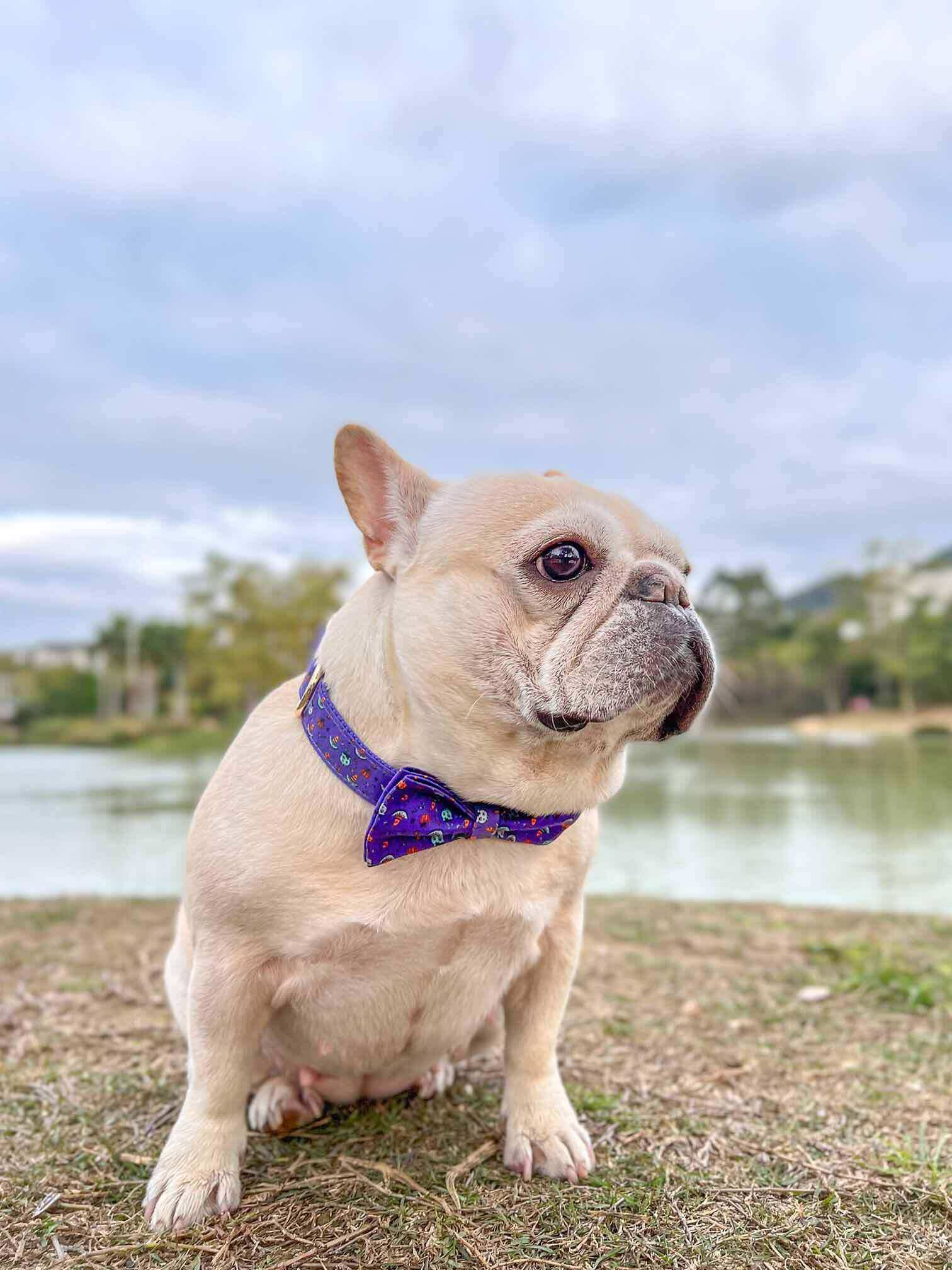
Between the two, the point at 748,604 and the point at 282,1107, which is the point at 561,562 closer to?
the point at 282,1107

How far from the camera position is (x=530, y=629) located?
1956 millimetres

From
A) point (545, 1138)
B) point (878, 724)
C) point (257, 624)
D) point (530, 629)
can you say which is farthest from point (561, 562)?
point (878, 724)

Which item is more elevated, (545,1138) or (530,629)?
(530,629)

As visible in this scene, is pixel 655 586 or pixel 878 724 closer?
pixel 655 586

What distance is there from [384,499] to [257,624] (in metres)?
28.7

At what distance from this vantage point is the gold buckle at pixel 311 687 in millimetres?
2275

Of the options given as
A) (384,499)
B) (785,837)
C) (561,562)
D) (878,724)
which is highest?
(384,499)

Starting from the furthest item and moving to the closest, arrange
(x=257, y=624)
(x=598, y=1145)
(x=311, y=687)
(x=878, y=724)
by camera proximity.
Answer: (x=878, y=724)
(x=257, y=624)
(x=598, y=1145)
(x=311, y=687)

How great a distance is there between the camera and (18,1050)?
3.21 m

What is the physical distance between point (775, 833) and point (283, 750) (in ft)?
26.9

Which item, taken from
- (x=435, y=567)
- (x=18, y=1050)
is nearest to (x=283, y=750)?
(x=435, y=567)

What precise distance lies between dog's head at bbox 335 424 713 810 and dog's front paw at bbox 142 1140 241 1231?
3.47 ft

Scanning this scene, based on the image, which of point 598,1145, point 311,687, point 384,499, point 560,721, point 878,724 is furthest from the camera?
point 878,724

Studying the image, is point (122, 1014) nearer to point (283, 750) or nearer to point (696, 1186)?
point (283, 750)
